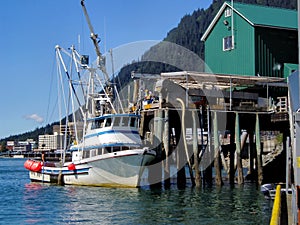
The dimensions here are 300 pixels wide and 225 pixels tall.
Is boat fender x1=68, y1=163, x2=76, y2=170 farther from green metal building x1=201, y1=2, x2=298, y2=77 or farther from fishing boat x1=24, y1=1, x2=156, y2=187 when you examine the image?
green metal building x1=201, y1=2, x2=298, y2=77

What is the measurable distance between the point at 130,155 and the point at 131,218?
12.2 meters

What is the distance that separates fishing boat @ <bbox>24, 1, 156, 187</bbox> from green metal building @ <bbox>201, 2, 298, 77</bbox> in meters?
10.2

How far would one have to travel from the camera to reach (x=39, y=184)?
46.8 m

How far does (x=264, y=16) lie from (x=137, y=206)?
2469cm

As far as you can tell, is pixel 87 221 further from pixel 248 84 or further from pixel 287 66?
pixel 287 66

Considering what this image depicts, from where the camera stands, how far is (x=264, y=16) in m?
47.3

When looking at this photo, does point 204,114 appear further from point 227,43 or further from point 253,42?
point 227,43

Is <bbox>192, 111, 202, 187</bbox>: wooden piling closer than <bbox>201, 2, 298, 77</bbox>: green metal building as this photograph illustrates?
Yes

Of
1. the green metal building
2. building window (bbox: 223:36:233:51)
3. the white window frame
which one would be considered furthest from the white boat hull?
the white window frame

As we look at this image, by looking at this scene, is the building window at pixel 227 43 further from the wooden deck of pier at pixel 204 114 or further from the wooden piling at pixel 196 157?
the wooden piling at pixel 196 157

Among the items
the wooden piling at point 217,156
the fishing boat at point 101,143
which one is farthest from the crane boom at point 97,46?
the wooden piling at point 217,156

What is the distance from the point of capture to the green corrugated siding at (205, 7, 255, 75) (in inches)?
1789

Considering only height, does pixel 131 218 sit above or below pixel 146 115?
below

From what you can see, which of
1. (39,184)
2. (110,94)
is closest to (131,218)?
(110,94)
